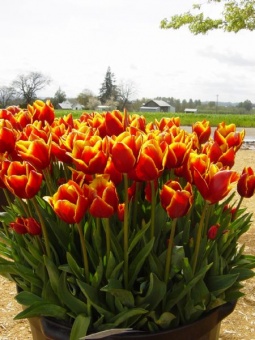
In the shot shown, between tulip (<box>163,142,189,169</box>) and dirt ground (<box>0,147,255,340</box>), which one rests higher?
tulip (<box>163,142,189,169</box>)

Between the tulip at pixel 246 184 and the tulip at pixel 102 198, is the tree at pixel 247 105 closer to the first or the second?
the tulip at pixel 246 184

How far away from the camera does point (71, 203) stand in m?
1.37

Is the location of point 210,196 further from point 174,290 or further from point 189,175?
point 174,290

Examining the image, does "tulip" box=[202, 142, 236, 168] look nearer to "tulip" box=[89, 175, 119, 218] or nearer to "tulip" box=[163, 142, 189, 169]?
"tulip" box=[163, 142, 189, 169]

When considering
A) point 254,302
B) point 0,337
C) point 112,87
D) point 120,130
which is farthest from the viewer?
point 112,87

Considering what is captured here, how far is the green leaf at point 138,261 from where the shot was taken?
4.99 ft

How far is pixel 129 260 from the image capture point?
1.67 m

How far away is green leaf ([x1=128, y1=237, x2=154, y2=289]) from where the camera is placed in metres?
A: 1.52

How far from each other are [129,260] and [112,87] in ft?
269

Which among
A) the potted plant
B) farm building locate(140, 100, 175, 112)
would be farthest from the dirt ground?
farm building locate(140, 100, 175, 112)

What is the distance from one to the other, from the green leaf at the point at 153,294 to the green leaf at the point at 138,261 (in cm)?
7

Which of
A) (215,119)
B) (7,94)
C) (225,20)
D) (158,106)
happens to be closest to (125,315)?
(225,20)

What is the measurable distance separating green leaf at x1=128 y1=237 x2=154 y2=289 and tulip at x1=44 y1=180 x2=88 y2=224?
291 millimetres

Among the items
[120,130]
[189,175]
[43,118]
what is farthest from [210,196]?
[43,118]
